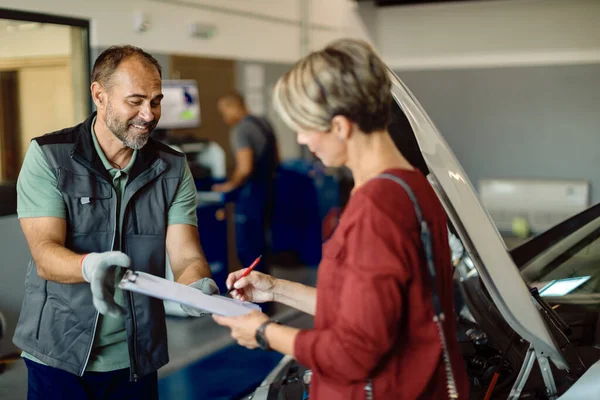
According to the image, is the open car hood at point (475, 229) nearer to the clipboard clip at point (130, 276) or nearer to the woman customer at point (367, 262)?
the woman customer at point (367, 262)

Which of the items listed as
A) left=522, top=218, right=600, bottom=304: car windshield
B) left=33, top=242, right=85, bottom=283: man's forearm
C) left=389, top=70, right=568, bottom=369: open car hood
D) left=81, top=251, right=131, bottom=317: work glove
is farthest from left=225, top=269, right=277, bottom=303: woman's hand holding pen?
left=522, top=218, right=600, bottom=304: car windshield

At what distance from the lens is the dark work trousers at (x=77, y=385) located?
6.42ft

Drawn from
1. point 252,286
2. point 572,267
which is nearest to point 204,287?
point 252,286

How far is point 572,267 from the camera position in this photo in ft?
8.11

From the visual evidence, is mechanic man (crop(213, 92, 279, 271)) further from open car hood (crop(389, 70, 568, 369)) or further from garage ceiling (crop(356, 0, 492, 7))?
open car hood (crop(389, 70, 568, 369))

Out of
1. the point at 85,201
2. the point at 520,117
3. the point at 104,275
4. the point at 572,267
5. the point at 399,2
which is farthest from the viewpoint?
the point at 399,2

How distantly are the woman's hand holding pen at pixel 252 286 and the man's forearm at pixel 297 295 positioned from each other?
0.06 ft

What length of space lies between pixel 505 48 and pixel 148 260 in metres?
7.19

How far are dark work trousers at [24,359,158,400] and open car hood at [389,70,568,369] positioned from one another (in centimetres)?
112

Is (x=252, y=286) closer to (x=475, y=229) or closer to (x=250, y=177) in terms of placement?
(x=475, y=229)

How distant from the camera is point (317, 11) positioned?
27.4 ft

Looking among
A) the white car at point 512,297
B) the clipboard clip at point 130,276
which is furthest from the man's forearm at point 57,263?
the white car at point 512,297

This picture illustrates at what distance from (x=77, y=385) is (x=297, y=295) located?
0.77 m

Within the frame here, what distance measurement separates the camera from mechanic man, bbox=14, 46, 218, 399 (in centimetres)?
186
